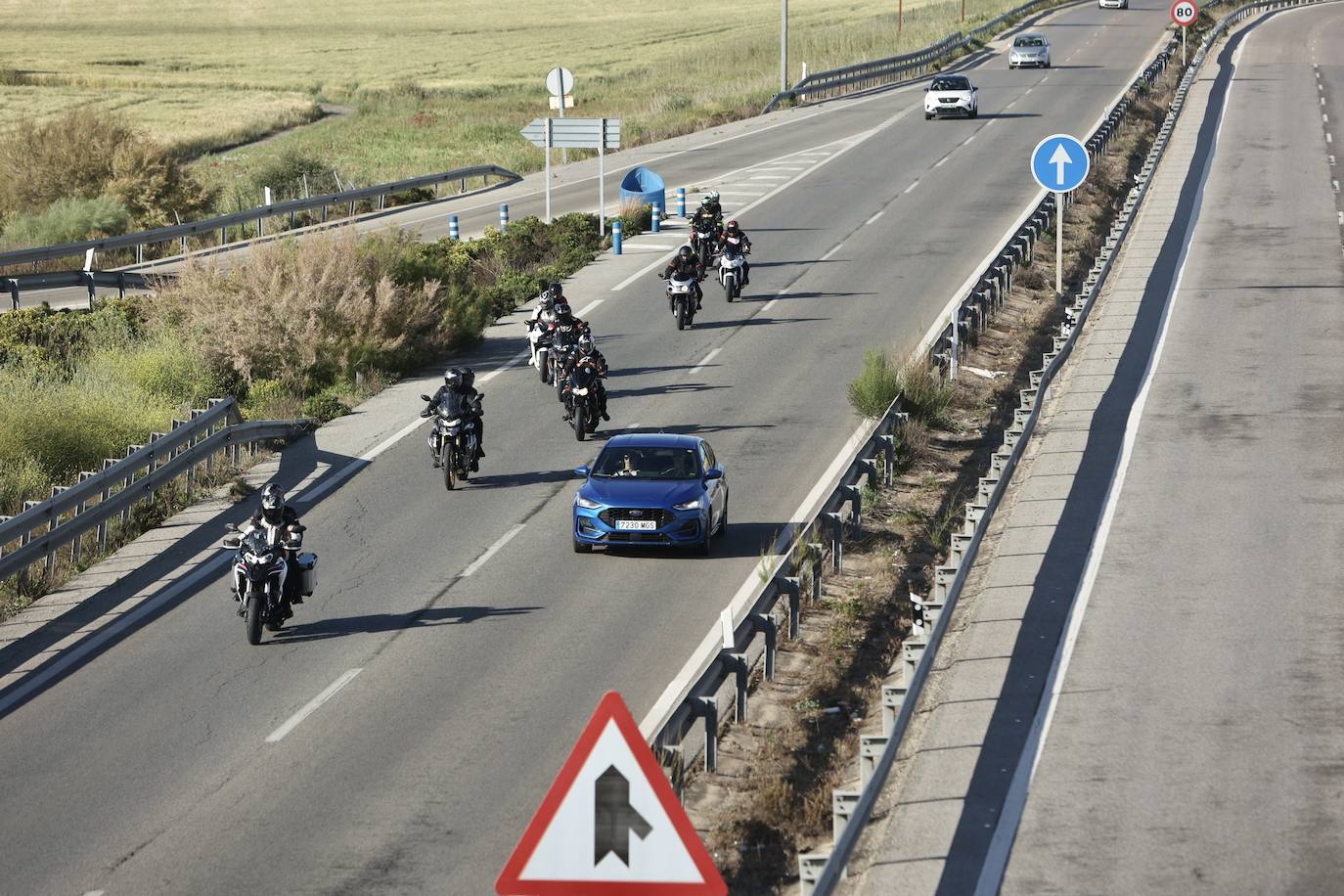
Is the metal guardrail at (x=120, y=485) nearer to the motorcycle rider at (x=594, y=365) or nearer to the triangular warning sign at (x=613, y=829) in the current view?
the motorcycle rider at (x=594, y=365)

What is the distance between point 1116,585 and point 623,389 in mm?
11640

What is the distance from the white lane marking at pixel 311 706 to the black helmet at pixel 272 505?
181cm

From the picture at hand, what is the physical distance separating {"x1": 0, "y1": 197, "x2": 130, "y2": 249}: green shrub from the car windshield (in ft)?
92.8

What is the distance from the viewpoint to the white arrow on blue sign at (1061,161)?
88.0 feet

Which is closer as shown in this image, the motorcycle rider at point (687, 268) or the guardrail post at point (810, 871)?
the guardrail post at point (810, 871)

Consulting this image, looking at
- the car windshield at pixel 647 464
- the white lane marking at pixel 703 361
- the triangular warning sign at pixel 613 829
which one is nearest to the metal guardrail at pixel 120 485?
the car windshield at pixel 647 464

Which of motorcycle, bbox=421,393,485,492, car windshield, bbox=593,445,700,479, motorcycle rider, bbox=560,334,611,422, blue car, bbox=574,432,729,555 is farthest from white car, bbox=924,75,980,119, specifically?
car windshield, bbox=593,445,700,479

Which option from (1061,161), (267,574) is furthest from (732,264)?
(267,574)

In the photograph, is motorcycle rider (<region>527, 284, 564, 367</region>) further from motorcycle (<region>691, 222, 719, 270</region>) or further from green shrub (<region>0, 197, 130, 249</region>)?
green shrub (<region>0, 197, 130, 249</region>)

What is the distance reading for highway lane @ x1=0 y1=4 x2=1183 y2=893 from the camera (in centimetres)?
1153

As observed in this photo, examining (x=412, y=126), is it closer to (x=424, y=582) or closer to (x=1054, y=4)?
(x=1054, y=4)

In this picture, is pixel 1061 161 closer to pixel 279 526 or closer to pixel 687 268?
pixel 687 268

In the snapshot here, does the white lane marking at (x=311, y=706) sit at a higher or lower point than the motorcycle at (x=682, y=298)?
lower

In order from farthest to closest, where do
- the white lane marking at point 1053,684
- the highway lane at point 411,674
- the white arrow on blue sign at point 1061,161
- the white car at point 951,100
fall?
Answer: the white car at point 951,100, the white arrow on blue sign at point 1061,161, the highway lane at point 411,674, the white lane marking at point 1053,684
